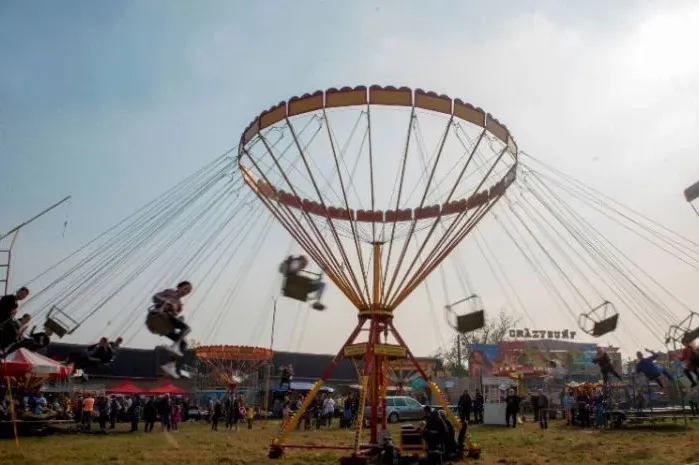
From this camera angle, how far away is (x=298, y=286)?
53.5ft

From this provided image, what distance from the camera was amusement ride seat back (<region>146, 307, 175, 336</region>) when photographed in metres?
14.2

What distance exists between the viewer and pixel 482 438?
23.8 metres

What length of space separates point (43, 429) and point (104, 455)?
10.5 metres

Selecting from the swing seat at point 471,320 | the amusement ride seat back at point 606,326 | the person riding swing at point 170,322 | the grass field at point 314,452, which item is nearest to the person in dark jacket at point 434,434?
the grass field at point 314,452

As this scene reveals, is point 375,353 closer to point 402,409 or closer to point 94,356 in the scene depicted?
point 94,356

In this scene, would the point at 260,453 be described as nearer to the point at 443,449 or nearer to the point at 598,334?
the point at 443,449

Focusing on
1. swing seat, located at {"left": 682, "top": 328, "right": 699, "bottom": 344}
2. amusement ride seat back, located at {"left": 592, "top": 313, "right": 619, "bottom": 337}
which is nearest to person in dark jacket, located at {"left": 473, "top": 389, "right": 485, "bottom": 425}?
swing seat, located at {"left": 682, "top": 328, "right": 699, "bottom": 344}

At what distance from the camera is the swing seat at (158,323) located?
46.5 ft

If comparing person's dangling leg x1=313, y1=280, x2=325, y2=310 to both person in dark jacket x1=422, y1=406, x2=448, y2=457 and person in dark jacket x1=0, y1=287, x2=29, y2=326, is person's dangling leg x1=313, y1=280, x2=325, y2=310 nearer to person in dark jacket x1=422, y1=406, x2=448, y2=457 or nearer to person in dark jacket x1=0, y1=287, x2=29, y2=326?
person in dark jacket x1=422, y1=406, x2=448, y2=457

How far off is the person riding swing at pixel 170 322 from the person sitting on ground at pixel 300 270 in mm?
2806

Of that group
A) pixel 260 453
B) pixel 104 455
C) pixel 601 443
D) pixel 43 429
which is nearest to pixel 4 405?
pixel 43 429

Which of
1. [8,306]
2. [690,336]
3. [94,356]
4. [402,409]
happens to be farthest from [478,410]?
[8,306]

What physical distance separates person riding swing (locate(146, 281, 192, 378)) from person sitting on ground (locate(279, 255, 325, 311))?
2806mm

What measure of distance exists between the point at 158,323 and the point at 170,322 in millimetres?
265
